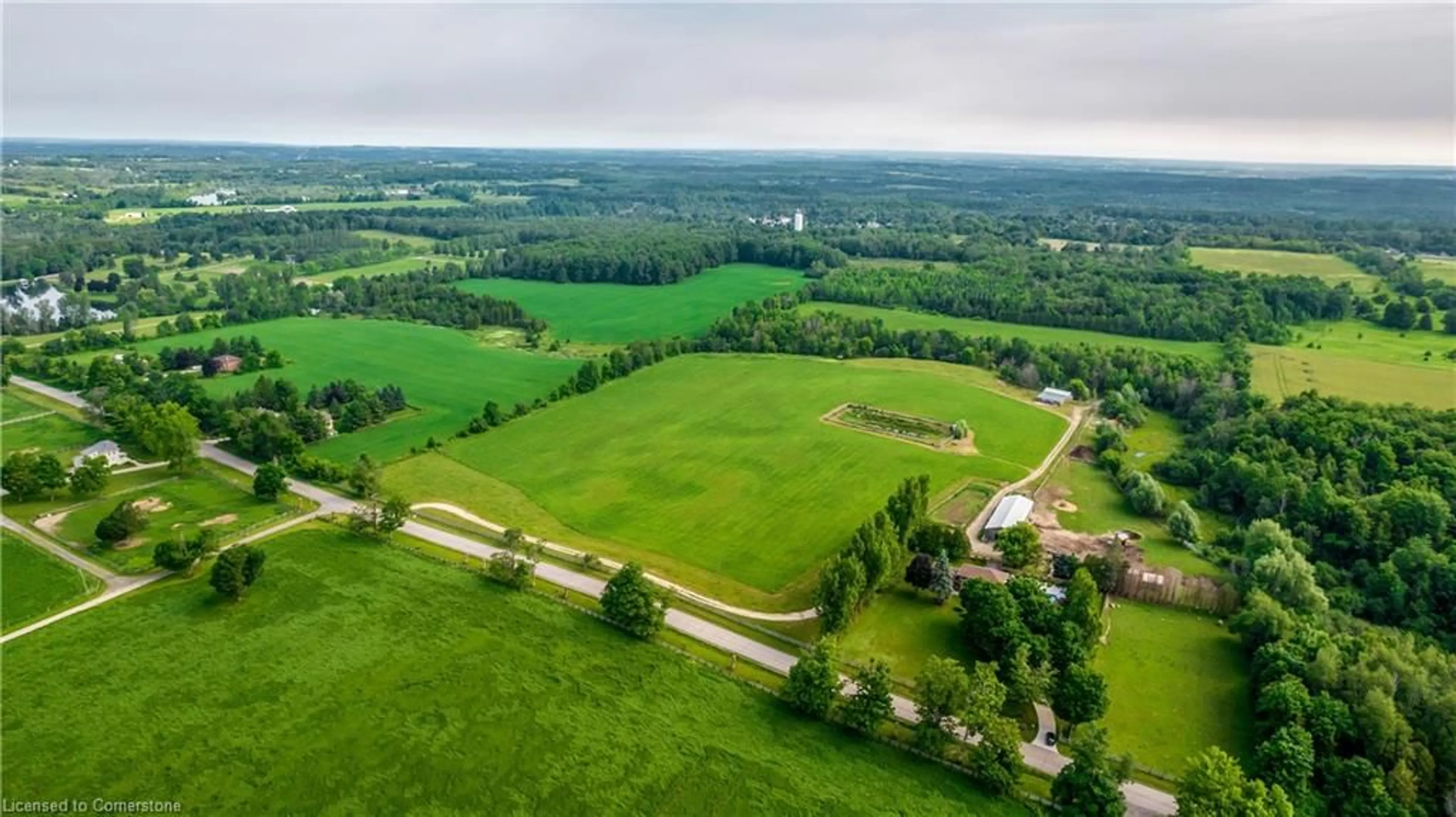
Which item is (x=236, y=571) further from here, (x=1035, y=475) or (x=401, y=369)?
(x=1035, y=475)

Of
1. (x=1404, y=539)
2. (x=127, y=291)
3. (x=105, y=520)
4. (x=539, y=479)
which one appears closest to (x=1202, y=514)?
(x=1404, y=539)

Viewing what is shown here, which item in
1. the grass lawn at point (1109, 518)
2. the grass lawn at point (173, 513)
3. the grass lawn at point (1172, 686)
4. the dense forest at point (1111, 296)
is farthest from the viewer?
the dense forest at point (1111, 296)

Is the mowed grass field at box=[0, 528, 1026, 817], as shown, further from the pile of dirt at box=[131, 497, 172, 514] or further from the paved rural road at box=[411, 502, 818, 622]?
the pile of dirt at box=[131, 497, 172, 514]

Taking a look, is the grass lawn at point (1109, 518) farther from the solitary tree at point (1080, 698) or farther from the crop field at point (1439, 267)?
the crop field at point (1439, 267)

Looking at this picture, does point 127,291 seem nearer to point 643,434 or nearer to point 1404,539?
point 643,434

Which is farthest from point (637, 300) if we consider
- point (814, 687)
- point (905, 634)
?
point (814, 687)

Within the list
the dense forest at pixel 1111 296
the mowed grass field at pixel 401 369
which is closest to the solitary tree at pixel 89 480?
the mowed grass field at pixel 401 369

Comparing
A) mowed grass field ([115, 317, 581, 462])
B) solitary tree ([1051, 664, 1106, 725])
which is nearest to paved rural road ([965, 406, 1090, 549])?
solitary tree ([1051, 664, 1106, 725])
